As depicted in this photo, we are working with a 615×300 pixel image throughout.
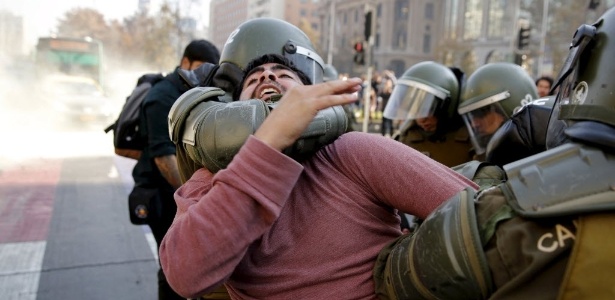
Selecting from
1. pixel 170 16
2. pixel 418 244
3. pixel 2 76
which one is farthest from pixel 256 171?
pixel 170 16

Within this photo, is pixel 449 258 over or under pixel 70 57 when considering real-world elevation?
over

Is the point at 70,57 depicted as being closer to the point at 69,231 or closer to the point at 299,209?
the point at 69,231

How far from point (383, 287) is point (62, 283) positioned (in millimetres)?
3784

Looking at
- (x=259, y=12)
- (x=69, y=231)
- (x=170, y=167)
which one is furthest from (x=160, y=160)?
(x=259, y=12)

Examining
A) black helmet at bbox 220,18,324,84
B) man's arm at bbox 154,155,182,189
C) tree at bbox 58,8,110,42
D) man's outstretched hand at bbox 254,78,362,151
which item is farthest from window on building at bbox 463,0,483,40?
man's outstretched hand at bbox 254,78,362,151

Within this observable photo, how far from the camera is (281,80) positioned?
1812 mm

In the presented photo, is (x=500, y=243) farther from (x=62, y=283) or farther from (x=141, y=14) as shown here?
(x=141, y=14)

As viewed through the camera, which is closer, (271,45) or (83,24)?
(271,45)

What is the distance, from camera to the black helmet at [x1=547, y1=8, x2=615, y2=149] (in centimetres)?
96

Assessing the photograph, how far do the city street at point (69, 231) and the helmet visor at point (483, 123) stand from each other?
103 inches

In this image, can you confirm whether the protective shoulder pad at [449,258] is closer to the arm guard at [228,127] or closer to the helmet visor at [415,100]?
the arm guard at [228,127]

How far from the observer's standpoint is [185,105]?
153 centimetres

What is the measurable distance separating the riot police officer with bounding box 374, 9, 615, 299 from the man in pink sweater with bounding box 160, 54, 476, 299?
0.79 ft

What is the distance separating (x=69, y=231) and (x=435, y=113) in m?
4.06
